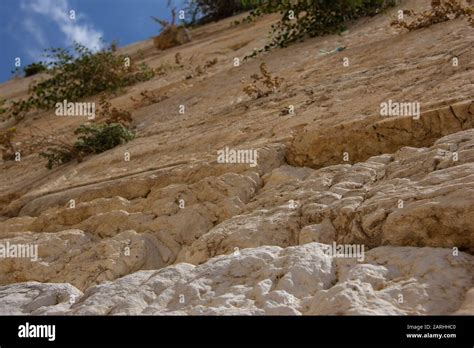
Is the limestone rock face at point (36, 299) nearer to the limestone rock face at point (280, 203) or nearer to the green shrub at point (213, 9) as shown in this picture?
the limestone rock face at point (280, 203)

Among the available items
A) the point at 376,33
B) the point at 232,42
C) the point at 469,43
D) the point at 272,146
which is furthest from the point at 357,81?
the point at 232,42

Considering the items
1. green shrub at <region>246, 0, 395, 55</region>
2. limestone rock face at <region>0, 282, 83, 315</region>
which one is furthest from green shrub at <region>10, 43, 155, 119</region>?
limestone rock face at <region>0, 282, 83, 315</region>

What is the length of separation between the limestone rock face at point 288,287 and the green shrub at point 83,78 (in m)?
10.6

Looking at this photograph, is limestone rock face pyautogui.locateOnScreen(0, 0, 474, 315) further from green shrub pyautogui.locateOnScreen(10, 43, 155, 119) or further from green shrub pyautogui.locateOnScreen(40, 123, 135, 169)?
green shrub pyautogui.locateOnScreen(10, 43, 155, 119)

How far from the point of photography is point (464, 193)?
3.50 m

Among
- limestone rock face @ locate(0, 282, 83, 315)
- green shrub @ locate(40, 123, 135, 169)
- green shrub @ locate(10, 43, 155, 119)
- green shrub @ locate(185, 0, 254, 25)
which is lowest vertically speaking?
limestone rock face @ locate(0, 282, 83, 315)

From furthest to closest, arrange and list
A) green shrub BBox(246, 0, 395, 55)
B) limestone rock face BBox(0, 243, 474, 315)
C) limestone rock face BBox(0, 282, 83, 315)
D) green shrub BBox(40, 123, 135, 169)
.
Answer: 1. green shrub BBox(246, 0, 395, 55)
2. green shrub BBox(40, 123, 135, 169)
3. limestone rock face BBox(0, 282, 83, 315)
4. limestone rock face BBox(0, 243, 474, 315)

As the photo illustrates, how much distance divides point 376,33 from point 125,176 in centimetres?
499

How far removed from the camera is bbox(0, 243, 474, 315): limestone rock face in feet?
9.72

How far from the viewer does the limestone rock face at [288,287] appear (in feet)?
9.72

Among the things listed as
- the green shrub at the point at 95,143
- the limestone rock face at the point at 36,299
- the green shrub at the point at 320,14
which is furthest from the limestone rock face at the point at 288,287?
the green shrub at the point at 320,14

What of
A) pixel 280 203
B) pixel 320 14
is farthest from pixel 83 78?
pixel 280 203

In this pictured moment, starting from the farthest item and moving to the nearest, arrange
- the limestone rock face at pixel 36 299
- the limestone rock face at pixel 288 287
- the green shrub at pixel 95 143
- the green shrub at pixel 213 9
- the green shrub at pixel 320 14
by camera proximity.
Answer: the green shrub at pixel 213 9, the green shrub at pixel 320 14, the green shrub at pixel 95 143, the limestone rock face at pixel 36 299, the limestone rock face at pixel 288 287

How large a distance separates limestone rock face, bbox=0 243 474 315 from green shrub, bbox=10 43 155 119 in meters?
10.6
